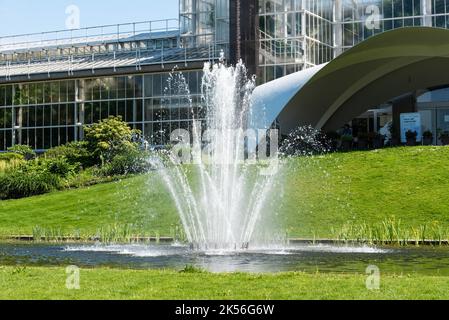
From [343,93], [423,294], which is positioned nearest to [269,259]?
[423,294]

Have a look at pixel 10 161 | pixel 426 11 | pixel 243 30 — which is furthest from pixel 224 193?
pixel 426 11

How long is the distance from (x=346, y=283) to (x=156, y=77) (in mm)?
38703

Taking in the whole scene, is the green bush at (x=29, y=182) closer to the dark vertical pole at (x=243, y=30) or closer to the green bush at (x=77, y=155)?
the green bush at (x=77, y=155)

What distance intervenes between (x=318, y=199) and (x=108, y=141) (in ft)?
53.6

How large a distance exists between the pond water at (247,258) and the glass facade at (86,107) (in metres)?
27.8

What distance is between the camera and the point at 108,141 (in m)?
37.7

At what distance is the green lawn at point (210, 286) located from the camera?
880 centimetres

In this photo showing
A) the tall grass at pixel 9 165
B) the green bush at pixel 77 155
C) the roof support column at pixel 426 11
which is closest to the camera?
the tall grass at pixel 9 165

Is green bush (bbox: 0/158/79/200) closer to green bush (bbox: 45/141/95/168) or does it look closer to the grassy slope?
the grassy slope

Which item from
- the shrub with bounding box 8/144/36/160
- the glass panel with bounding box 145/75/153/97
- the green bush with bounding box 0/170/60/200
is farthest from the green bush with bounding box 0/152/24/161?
the green bush with bounding box 0/170/60/200

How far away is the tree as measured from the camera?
1427 inches

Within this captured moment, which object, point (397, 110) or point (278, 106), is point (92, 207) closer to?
point (278, 106)

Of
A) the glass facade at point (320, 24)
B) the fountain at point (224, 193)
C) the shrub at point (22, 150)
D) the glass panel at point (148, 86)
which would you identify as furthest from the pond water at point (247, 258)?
the glass panel at point (148, 86)

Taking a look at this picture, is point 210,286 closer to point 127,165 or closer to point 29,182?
point 29,182
